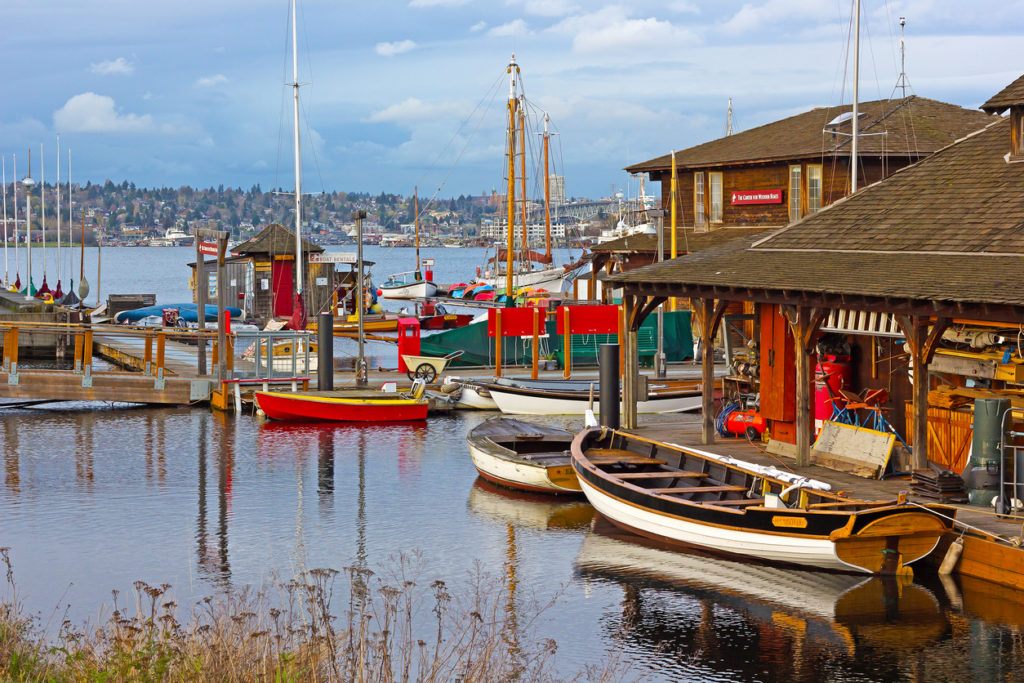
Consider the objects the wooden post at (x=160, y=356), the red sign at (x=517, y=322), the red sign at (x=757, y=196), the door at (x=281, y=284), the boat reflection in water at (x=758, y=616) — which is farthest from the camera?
the door at (x=281, y=284)

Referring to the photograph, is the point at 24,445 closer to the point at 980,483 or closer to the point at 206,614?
the point at 206,614

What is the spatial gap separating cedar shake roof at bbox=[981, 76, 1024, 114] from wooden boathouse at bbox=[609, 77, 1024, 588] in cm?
3

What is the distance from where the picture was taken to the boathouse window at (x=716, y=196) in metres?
44.7

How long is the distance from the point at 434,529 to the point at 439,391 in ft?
48.7

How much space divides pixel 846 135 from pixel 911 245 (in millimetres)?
19269

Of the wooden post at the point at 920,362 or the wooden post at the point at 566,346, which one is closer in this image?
the wooden post at the point at 920,362

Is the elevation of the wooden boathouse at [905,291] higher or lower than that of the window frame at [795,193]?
lower

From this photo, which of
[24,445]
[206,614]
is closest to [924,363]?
[206,614]

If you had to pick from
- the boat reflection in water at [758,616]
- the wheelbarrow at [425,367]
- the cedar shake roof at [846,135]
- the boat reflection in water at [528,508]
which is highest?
the cedar shake roof at [846,135]

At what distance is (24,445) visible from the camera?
30547 millimetres

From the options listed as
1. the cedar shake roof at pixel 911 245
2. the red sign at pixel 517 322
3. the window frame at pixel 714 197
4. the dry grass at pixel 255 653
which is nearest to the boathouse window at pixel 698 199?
the window frame at pixel 714 197

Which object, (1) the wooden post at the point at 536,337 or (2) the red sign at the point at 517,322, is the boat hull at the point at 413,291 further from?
(2) the red sign at the point at 517,322

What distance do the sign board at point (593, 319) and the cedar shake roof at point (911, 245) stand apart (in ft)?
40.7

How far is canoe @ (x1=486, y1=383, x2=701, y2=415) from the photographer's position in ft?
109
